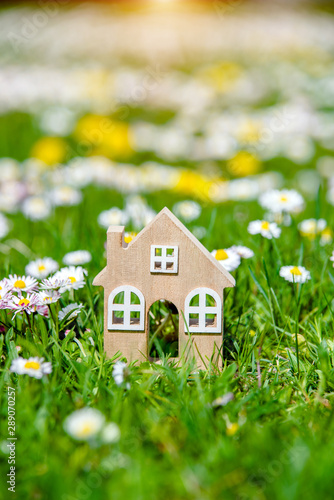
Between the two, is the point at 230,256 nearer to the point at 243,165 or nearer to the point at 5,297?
the point at 5,297

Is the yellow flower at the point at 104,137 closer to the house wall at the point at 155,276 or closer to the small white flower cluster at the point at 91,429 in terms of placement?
the house wall at the point at 155,276

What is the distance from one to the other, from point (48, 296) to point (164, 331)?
1.37 ft

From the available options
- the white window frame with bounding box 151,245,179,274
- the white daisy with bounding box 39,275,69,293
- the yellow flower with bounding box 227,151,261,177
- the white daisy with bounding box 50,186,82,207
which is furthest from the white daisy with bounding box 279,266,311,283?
the yellow flower with bounding box 227,151,261,177

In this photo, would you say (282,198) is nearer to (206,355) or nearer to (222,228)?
(222,228)

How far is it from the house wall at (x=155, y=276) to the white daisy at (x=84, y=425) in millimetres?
353

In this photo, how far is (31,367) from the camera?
4.66ft

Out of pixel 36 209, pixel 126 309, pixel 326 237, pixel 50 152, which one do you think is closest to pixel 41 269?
pixel 126 309

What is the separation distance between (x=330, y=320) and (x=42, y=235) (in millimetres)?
1690

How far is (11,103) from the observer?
600 centimetres

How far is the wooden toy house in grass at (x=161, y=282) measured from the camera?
1.50 m

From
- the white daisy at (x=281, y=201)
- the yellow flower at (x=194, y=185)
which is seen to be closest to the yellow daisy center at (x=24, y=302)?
the white daisy at (x=281, y=201)

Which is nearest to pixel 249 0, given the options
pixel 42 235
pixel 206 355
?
pixel 42 235

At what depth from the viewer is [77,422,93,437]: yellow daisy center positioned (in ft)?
3.87

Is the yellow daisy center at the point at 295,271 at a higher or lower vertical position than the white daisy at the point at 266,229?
lower
